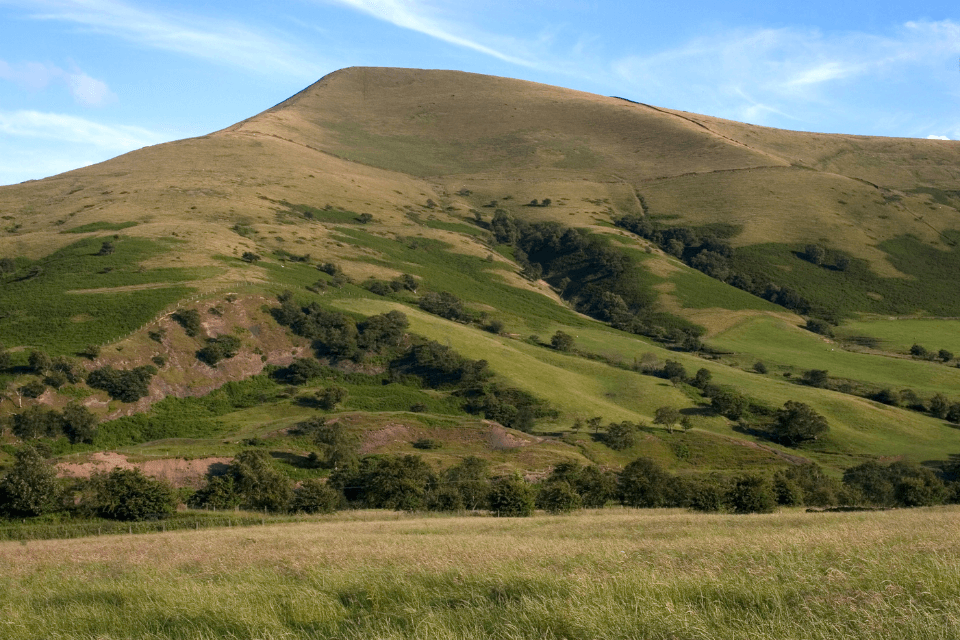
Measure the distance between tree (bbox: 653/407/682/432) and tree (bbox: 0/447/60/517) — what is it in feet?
243

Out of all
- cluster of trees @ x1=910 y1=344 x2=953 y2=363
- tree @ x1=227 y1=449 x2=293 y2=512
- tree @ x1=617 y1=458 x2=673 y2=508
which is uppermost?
cluster of trees @ x1=910 y1=344 x2=953 y2=363

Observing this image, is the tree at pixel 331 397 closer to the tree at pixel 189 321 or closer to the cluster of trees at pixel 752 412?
the tree at pixel 189 321

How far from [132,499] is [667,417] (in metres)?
70.9

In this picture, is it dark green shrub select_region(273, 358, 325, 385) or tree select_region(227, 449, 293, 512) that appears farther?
dark green shrub select_region(273, 358, 325, 385)

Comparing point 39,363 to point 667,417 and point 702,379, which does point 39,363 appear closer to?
point 667,417

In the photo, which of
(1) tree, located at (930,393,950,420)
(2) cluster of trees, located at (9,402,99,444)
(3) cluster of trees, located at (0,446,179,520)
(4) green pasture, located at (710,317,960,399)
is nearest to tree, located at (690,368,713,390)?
(4) green pasture, located at (710,317,960,399)

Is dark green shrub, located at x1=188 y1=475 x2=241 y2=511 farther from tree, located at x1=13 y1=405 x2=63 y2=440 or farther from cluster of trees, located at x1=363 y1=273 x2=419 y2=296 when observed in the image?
cluster of trees, located at x1=363 y1=273 x2=419 y2=296

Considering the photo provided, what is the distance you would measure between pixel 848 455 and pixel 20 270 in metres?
143

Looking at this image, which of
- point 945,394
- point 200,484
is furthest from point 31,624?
point 945,394

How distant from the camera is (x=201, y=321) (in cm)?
11975

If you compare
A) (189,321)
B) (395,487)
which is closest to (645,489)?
(395,487)

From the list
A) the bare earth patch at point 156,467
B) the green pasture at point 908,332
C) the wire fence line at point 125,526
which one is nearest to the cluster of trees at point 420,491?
the bare earth patch at point 156,467

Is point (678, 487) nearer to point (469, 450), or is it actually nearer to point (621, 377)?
point (469, 450)

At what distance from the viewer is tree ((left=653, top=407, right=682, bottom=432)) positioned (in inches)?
4151
